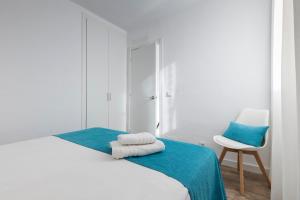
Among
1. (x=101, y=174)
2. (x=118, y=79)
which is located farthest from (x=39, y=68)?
(x=101, y=174)

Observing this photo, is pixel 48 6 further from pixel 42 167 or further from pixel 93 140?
pixel 42 167

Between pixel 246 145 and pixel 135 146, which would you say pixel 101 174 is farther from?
pixel 246 145

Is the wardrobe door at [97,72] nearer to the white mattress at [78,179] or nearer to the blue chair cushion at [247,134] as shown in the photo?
the white mattress at [78,179]

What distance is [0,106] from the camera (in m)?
1.90

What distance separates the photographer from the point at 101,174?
→ 0.88 meters

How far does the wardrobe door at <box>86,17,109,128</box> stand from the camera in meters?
2.89

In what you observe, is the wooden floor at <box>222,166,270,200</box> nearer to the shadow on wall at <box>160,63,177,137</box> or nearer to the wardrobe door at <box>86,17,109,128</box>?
the shadow on wall at <box>160,63,177,137</box>

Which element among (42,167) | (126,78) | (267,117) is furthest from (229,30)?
(42,167)

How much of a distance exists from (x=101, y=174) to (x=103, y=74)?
2525 millimetres

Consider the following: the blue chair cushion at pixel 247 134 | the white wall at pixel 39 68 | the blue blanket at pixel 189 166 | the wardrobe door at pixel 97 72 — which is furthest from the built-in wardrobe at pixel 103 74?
the blue chair cushion at pixel 247 134

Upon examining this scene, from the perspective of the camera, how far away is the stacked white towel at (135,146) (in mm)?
1093

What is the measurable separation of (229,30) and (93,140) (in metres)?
2.51

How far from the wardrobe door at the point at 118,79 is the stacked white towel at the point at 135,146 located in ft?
7.15

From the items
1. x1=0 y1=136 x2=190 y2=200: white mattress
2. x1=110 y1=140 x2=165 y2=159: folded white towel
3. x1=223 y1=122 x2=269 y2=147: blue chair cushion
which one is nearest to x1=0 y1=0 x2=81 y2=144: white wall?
x1=0 y1=136 x2=190 y2=200: white mattress
